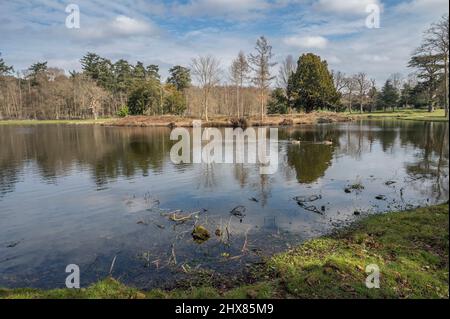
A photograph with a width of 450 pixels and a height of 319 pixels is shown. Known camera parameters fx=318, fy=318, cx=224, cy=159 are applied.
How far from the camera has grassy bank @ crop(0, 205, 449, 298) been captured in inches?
236

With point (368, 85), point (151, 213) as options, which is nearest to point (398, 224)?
point (151, 213)

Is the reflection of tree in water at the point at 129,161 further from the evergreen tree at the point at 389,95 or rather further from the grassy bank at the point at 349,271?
the evergreen tree at the point at 389,95

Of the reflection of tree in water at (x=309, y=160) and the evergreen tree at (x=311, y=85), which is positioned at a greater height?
the evergreen tree at (x=311, y=85)

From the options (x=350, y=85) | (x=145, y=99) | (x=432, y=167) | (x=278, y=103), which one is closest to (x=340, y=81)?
(x=350, y=85)

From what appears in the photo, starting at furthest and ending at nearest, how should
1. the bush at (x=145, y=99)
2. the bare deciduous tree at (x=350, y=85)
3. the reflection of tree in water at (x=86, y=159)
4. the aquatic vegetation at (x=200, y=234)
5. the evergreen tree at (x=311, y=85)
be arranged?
the bare deciduous tree at (x=350, y=85), the bush at (x=145, y=99), the evergreen tree at (x=311, y=85), the reflection of tree in water at (x=86, y=159), the aquatic vegetation at (x=200, y=234)

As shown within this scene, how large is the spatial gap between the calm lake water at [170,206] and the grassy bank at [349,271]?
99 cm

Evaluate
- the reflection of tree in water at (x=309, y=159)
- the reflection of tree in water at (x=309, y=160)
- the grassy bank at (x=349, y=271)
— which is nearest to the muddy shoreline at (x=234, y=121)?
the reflection of tree in water at (x=309, y=159)

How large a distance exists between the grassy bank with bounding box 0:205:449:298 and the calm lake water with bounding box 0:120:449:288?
988 mm

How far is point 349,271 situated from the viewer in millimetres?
6695

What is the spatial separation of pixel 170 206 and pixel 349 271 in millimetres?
8687

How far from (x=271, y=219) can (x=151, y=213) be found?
4.84 m

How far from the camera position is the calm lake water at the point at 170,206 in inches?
345

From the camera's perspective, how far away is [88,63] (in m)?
97.1

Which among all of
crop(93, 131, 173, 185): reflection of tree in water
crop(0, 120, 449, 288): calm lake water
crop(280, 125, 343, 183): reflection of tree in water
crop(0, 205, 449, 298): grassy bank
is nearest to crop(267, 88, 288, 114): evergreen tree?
crop(280, 125, 343, 183): reflection of tree in water
